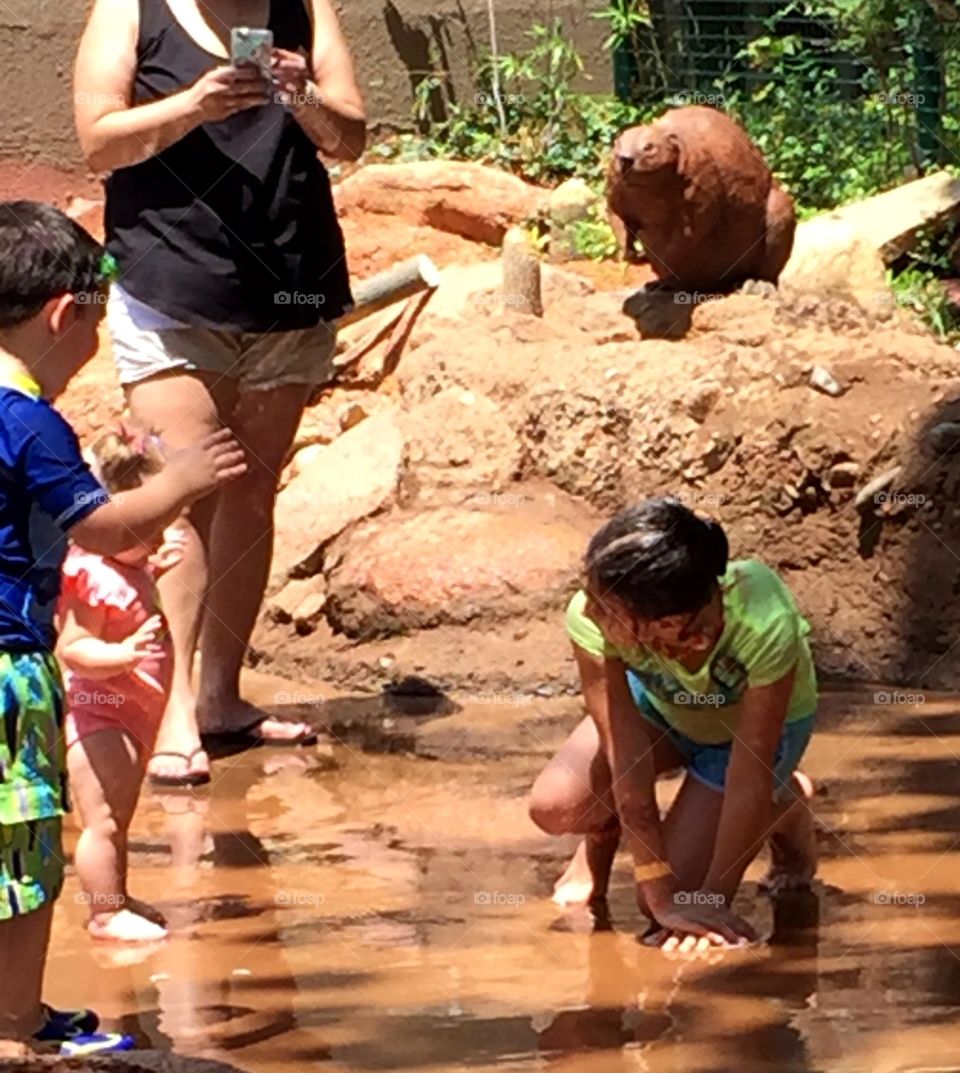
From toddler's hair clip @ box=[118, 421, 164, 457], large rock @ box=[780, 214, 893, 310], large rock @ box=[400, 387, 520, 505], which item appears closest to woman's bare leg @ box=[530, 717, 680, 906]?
toddler's hair clip @ box=[118, 421, 164, 457]

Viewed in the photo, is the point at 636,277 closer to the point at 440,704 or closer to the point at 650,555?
the point at 440,704

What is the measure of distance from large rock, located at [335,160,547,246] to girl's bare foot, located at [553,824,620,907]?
21.6ft

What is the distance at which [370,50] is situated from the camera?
38.5 ft

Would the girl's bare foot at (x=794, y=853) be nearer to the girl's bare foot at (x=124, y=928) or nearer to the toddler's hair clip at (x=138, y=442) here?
the girl's bare foot at (x=124, y=928)

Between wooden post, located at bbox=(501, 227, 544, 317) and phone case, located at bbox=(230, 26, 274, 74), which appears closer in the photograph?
phone case, located at bbox=(230, 26, 274, 74)

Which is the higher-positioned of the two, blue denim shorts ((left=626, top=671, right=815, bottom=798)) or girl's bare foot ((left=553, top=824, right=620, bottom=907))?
blue denim shorts ((left=626, top=671, right=815, bottom=798))

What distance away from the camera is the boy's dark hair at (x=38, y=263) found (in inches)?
140

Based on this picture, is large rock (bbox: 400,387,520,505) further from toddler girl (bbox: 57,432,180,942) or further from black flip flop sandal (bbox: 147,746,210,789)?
toddler girl (bbox: 57,432,180,942)

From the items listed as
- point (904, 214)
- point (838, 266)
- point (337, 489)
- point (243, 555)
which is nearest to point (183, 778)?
point (243, 555)

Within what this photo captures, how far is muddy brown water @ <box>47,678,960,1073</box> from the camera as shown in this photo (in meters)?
3.62

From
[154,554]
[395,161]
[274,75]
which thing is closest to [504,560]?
[274,75]

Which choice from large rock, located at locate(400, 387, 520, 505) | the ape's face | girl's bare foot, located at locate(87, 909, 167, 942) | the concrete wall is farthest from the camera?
the concrete wall

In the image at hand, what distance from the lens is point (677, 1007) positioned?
379 cm

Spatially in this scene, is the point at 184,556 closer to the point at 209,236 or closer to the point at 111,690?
the point at 209,236
